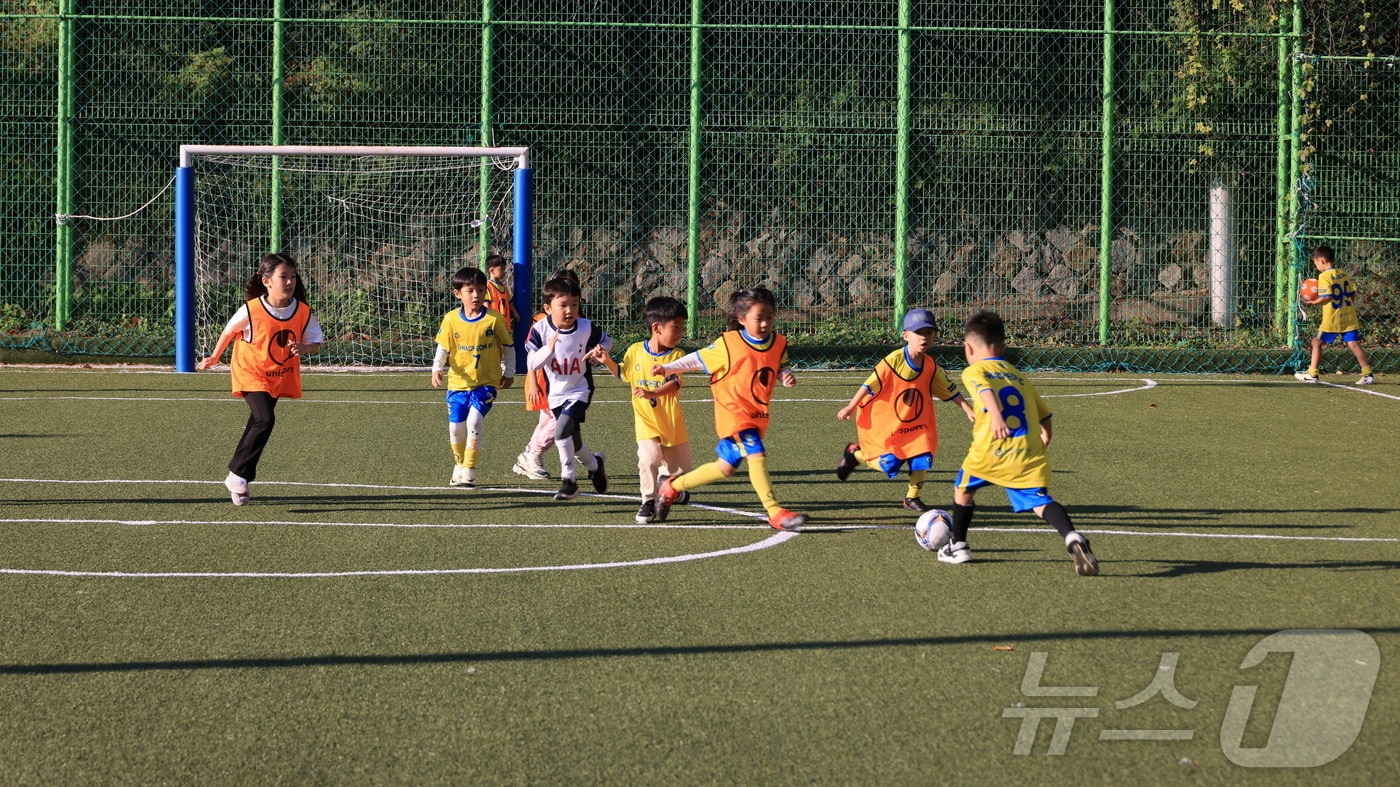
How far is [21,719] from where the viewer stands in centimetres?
442

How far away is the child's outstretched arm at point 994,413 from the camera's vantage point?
6500 mm

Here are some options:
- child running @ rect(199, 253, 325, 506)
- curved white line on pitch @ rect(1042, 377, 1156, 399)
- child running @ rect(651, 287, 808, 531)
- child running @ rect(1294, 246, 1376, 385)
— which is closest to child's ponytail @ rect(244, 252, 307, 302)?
child running @ rect(199, 253, 325, 506)

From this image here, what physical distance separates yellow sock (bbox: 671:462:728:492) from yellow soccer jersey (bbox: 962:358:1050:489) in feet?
5.36

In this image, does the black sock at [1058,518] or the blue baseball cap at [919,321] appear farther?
the blue baseball cap at [919,321]

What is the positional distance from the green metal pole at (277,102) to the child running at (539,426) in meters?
10.0

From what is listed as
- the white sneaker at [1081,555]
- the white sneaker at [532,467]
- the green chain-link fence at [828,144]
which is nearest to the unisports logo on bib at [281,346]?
the white sneaker at [532,467]

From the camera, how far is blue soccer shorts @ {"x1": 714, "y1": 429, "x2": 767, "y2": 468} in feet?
25.4

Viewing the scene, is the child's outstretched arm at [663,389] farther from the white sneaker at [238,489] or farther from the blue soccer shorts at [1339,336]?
the blue soccer shorts at [1339,336]

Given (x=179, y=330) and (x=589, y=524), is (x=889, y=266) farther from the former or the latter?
(x=589, y=524)

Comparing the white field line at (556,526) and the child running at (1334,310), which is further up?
the child running at (1334,310)

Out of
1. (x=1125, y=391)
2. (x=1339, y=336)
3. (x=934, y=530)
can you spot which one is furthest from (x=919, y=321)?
(x=1339, y=336)

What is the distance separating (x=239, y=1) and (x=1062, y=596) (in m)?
17.0

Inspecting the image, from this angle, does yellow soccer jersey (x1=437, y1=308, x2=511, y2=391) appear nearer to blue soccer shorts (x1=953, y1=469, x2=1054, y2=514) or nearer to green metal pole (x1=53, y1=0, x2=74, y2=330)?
blue soccer shorts (x1=953, y1=469, x2=1054, y2=514)

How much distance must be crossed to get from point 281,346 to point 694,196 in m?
10.8
